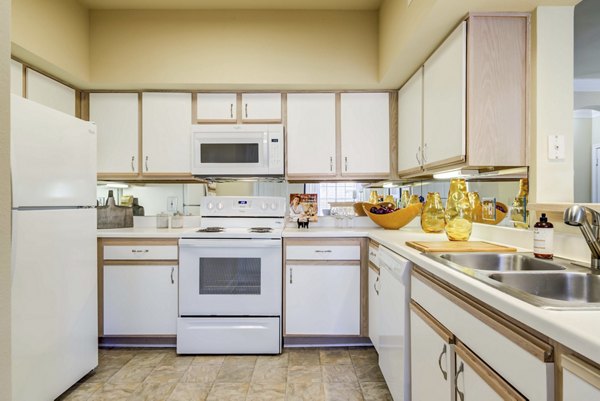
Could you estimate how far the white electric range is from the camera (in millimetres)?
2393

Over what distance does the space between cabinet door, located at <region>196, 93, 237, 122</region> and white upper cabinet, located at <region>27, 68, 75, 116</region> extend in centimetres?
97

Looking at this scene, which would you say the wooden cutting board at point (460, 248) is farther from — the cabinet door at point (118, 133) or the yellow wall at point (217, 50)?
the cabinet door at point (118, 133)

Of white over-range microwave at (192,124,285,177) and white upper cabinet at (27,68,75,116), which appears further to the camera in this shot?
white over-range microwave at (192,124,285,177)

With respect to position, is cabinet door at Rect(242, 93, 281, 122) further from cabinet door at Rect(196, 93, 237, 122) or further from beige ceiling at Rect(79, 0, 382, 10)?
beige ceiling at Rect(79, 0, 382, 10)

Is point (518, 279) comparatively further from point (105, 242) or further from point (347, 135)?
point (105, 242)

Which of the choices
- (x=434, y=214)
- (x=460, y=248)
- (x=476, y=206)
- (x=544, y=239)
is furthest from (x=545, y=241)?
(x=434, y=214)

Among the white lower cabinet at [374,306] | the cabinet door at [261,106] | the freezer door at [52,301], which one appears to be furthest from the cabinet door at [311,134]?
the freezer door at [52,301]

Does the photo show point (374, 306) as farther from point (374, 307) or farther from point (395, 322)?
point (395, 322)

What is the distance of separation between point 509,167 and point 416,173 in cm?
66

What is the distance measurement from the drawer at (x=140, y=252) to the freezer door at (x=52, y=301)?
38 cm

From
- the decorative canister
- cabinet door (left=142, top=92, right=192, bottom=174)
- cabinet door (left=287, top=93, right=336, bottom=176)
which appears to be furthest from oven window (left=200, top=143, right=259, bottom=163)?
the decorative canister

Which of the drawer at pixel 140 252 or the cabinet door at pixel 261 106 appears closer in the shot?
the drawer at pixel 140 252

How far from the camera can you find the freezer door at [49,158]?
1562 mm

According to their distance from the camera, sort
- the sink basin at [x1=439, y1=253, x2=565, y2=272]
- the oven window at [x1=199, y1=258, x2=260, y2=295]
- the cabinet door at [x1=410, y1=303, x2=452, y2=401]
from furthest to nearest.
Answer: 1. the oven window at [x1=199, y1=258, x2=260, y2=295]
2. the sink basin at [x1=439, y1=253, x2=565, y2=272]
3. the cabinet door at [x1=410, y1=303, x2=452, y2=401]
